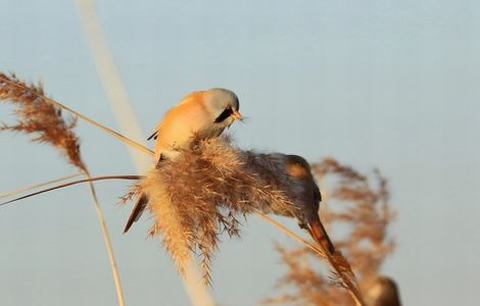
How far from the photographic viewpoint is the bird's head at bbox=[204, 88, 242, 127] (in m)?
3.83

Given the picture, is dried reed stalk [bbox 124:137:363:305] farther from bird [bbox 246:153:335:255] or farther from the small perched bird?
the small perched bird

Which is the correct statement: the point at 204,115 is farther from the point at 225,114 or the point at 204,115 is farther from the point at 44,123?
the point at 44,123

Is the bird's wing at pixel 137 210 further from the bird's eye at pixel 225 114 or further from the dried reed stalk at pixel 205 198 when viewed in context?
the bird's eye at pixel 225 114

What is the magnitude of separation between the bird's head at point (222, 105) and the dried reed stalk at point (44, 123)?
105 centimetres

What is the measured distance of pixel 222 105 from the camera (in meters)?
3.85

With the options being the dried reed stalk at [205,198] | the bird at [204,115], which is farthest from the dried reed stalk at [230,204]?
the bird at [204,115]

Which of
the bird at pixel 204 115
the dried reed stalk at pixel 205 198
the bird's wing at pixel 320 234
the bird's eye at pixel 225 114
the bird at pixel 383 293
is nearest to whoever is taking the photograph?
the bird at pixel 383 293

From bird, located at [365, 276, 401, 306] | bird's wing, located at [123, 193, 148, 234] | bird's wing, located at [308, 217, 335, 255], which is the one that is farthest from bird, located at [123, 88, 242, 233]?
bird, located at [365, 276, 401, 306]

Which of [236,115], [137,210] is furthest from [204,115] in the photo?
[137,210]

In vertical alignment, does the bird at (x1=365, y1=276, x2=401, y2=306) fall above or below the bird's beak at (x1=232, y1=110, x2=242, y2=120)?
below

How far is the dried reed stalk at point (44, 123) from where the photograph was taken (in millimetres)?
2795

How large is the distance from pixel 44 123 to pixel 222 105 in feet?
3.92

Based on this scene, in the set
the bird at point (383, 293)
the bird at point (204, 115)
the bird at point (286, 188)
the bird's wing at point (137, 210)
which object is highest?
the bird at point (204, 115)

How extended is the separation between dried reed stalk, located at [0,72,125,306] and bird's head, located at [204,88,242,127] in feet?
3.44
